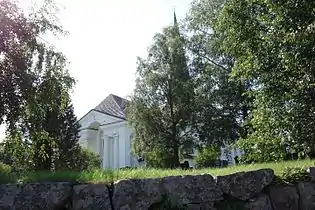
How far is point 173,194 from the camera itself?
208 inches

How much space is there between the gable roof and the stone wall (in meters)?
42.5

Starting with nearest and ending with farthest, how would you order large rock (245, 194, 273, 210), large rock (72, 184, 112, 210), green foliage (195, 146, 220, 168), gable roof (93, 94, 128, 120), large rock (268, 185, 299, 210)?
large rock (72, 184, 112, 210) → large rock (245, 194, 273, 210) → large rock (268, 185, 299, 210) → green foliage (195, 146, 220, 168) → gable roof (93, 94, 128, 120)

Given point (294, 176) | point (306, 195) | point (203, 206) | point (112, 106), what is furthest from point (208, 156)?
point (112, 106)

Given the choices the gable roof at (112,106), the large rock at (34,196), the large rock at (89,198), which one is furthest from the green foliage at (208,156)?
the gable roof at (112,106)

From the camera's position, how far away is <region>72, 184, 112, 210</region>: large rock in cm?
496

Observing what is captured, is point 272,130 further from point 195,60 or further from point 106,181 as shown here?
point 195,60

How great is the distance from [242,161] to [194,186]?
386 inches

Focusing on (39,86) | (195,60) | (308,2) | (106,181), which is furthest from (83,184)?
(195,60)

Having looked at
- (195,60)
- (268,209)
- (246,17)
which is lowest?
(268,209)

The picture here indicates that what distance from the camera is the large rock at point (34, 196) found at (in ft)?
15.9

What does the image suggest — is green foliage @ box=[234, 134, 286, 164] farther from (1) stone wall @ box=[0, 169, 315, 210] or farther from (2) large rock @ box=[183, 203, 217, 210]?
(2) large rock @ box=[183, 203, 217, 210]

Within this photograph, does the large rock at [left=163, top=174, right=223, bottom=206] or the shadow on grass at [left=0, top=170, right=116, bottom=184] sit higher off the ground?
the shadow on grass at [left=0, top=170, right=116, bottom=184]

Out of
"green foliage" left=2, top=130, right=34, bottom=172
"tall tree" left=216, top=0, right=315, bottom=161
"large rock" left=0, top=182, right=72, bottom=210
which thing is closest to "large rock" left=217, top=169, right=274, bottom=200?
"large rock" left=0, top=182, right=72, bottom=210

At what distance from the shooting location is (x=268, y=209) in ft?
18.4
